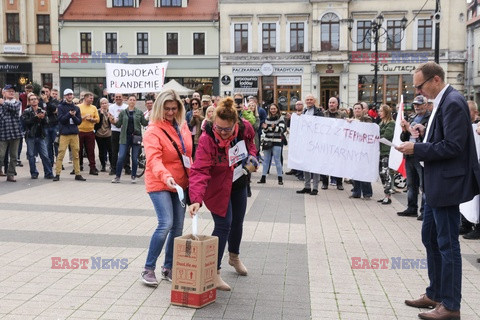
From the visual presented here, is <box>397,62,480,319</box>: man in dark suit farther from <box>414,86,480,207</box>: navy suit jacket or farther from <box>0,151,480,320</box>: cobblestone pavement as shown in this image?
<box>0,151,480,320</box>: cobblestone pavement

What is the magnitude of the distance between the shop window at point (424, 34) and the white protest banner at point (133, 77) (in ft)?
89.7

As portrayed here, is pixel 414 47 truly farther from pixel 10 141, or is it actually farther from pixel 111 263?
pixel 111 263

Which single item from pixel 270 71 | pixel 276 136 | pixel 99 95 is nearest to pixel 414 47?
pixel 270 71

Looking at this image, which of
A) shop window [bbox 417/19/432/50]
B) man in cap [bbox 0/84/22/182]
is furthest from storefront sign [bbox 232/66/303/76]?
man in cap [bbox 0/84/22/182]

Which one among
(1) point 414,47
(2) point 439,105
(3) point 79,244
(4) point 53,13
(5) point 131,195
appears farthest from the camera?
(4) point 53,13

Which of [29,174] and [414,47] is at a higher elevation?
[414,47]

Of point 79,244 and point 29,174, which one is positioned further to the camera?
point 29,174

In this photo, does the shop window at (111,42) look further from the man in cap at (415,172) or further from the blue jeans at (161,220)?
the blue jeans at (161,220)

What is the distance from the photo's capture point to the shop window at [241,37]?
1679 inches

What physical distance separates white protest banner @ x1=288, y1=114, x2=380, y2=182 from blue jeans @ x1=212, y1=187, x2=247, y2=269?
6.38m

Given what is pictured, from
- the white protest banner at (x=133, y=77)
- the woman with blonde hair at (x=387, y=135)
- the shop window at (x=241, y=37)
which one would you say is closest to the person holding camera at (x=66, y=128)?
the white protest banner at (x=133, y=77)

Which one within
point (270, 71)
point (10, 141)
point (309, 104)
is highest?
point (270, 71)

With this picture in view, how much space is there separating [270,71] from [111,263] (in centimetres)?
3695

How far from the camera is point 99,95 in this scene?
43.6m
